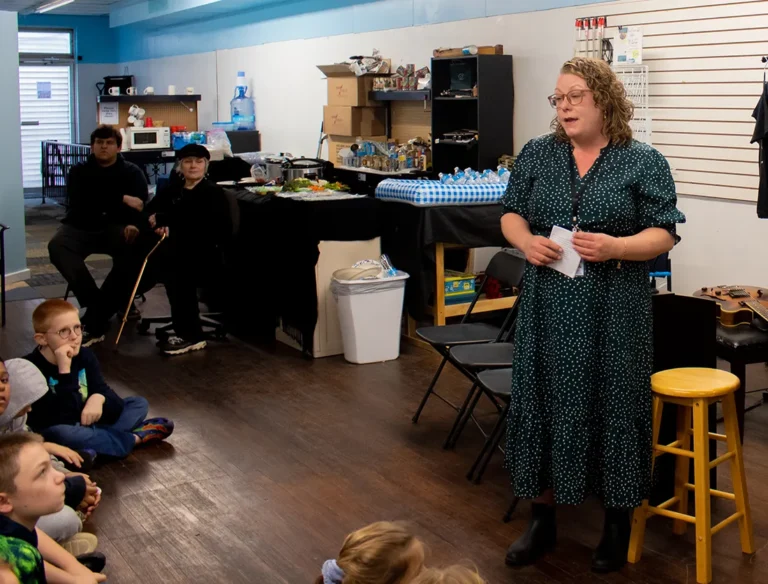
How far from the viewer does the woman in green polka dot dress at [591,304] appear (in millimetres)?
3094

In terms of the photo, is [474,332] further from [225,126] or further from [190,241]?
[225,126]

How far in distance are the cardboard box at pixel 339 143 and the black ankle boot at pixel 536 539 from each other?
6.38 m

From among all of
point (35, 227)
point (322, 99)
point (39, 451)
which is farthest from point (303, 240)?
point (35, 227)

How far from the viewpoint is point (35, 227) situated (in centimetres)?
1241

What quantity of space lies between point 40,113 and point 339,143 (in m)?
9.08

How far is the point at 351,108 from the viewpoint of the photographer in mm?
9258

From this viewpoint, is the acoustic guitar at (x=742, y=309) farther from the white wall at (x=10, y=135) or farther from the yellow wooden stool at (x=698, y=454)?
the white wall at (x=10, y=135)

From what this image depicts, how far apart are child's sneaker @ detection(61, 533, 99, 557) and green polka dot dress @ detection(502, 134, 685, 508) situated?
1.47 metres

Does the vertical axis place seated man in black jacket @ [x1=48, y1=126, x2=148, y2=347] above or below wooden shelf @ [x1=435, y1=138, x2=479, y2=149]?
below

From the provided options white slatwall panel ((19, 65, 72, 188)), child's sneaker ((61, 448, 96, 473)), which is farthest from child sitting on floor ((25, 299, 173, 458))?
white slatwall panel ((19, 65, 72, 188))

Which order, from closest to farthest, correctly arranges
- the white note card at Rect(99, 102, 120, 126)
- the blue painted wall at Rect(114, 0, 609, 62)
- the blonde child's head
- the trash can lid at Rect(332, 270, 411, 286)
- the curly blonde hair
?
1. the blonde child's head
2. the curly blonde hair
3. the trash can lid at Rect(332, 270, 411, 286)
4. the blue painted wall at Rect(114, 0, 609, 62)
5. the white note card at Rect(99, 102, 120, 126)

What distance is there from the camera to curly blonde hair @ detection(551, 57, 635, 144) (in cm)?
308

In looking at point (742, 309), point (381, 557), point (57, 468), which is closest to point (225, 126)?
point (742, 309)

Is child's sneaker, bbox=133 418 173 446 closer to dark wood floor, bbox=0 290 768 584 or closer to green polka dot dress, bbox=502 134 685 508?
dark wood floor, bbox=0 290 768 584
